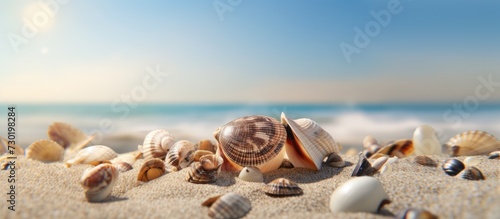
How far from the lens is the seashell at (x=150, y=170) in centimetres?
357

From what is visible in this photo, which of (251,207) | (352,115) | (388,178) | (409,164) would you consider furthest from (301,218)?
(352,115)

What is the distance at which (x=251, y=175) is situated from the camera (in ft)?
11.2

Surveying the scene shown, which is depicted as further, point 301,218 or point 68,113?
point 68,113

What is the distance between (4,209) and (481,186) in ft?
11.5

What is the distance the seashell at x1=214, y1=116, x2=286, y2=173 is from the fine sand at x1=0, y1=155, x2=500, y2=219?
0.52ft

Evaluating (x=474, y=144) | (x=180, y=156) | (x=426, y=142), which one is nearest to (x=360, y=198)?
(x=180, y=156)

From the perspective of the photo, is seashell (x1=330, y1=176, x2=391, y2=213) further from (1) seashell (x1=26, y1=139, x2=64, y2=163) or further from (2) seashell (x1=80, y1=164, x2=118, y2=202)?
(1) seashell (x1=26, y1=139, x2=64, y2=163)

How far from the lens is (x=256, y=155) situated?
3.60 m

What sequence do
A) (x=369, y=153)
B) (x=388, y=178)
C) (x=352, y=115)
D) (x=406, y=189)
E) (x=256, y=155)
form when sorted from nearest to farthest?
(x=406, y=189) → (x=388, y=178) → (x=256, y=155) → (x=369, y=153) → (x=352, y=115)

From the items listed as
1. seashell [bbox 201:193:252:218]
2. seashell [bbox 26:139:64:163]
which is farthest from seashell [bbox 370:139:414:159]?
seashell [bbox 26:139:64:163]

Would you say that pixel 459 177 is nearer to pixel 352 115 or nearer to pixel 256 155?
pixel 256 155

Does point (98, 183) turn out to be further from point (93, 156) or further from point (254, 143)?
point (93, 156)

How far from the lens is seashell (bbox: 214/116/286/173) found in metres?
3.61

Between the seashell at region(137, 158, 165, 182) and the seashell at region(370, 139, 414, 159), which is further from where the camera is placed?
the seashell at region(370, 139, 414, 159)
